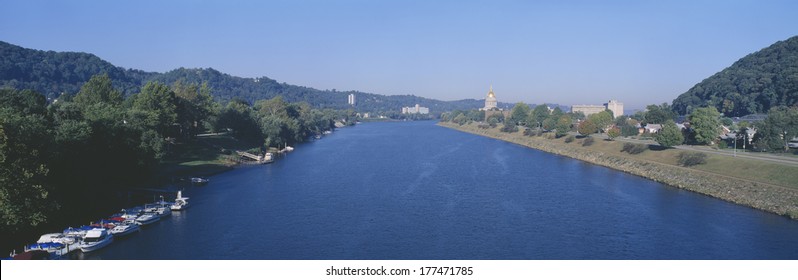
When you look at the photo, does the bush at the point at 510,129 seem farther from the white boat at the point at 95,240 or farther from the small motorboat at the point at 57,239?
the small motorboat at the point at 57,239

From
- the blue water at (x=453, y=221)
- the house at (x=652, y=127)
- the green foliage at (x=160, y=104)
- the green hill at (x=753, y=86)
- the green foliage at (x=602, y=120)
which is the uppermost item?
the green hill at (x=753, y=86)

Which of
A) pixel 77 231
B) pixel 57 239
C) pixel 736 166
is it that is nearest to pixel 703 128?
pixel 736 166

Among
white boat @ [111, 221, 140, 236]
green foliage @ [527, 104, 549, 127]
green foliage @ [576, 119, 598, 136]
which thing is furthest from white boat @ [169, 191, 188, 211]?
green foliage @ [527, 104, 549, 127]

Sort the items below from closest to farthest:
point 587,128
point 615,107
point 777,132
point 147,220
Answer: point 147,220
point 777,132
point 587,128
point 615,107

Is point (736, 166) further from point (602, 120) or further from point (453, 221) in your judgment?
point (602, 120)

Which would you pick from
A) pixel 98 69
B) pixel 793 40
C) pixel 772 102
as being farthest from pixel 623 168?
pixel 98 69

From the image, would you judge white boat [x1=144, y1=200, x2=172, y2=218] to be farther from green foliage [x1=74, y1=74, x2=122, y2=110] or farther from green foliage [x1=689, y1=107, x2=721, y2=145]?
green foliage [x1=689, y1=107, x2=721, y2=145]

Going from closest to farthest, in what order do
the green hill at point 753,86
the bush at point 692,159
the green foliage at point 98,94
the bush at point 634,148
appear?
the bush at point 692,159
the bush at point 634,148
the green foliage at point 98,94
the green hill at point 753,86

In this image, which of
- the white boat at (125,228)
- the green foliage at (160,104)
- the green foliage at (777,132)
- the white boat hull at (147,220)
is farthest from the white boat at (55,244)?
the green foliage at (777,132)
